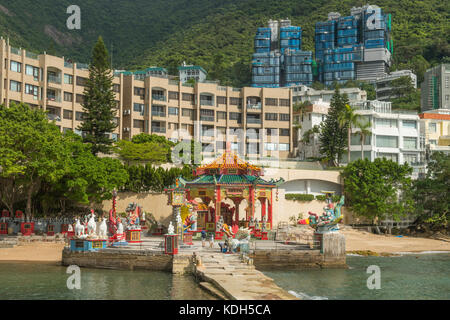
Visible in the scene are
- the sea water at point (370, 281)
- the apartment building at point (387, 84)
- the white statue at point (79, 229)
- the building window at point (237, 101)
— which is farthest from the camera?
the apartment building at point (387, 84)

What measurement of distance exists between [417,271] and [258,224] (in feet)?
41.6

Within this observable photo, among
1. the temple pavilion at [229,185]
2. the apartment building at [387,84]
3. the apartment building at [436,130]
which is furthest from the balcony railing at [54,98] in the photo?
the apartment building at [387,84]

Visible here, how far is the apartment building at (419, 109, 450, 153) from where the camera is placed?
7738 cm

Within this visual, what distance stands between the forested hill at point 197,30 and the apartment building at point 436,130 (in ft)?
178

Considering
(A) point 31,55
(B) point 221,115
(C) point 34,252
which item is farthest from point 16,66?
(C) point 34,252

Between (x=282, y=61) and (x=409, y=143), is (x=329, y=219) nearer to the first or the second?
(x=409, y=143)

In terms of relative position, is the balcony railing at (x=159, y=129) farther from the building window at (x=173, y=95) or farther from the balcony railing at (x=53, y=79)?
the balcony railing at (x=53, y=79)

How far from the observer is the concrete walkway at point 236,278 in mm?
20531

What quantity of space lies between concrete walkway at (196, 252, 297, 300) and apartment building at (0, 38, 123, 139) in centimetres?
3781

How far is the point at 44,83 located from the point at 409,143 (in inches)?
1925

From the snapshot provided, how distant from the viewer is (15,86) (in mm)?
65562

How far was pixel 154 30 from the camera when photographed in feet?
603
